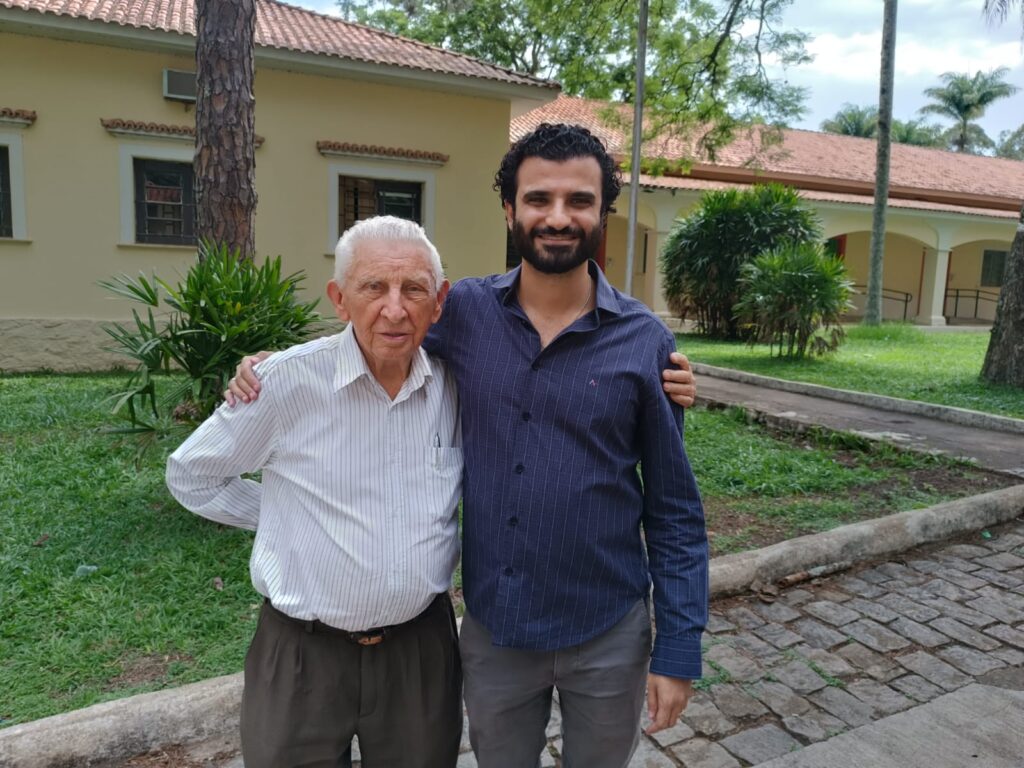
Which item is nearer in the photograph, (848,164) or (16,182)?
(16,182)

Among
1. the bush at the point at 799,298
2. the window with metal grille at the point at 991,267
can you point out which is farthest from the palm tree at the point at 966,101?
the bush at the point at 799,298

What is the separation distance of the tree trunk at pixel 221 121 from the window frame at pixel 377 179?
631cm

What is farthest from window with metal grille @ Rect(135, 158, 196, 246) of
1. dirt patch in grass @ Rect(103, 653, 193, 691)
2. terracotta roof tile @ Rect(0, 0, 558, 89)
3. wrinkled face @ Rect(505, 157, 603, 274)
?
wrinkled face @ Rect(505, 157, 603, 274)

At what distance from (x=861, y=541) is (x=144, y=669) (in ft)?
12.1

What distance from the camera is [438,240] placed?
12.9 m

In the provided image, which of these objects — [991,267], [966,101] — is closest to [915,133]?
[966,101]

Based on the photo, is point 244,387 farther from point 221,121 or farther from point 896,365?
point 896,365

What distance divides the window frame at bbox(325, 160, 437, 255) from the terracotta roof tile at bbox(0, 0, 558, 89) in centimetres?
153

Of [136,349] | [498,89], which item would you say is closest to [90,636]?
[136,349]

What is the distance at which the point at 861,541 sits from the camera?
14.5 ft

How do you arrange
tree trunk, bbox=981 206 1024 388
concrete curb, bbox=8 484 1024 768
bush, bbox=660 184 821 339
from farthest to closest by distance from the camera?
bush, bbox=660 184 821 339
tree trunk, bbox=981 206 1024 388
concrete curb, bbox=8 484 1024 768

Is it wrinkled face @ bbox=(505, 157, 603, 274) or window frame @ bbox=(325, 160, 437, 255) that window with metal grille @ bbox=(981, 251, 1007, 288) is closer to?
window frame @ bbox=(325, 160, 437, 255)

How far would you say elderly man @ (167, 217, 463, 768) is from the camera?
5.51 ft

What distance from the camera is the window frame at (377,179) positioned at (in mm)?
12086
